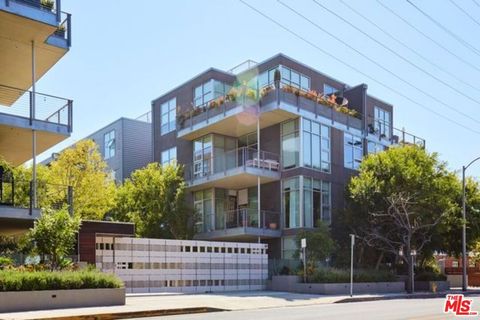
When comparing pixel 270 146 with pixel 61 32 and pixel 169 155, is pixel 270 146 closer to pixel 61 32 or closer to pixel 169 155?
pixel 169 155

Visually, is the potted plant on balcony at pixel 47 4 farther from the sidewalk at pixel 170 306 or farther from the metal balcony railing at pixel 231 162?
the metal balcony railing at pixel 231 162

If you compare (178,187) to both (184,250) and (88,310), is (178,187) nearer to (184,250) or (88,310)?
(184,250)

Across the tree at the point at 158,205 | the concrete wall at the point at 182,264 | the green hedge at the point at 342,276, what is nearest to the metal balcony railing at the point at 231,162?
the tree at the point at 158,205

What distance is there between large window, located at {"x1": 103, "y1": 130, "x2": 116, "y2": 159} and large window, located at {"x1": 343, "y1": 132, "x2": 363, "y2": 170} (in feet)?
73.2

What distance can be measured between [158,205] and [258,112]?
8317mm

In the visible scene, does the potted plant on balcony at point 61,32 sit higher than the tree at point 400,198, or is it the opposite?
the potted plant on balcony at point 61,32

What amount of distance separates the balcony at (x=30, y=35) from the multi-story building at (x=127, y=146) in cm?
2638

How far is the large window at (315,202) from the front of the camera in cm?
3522

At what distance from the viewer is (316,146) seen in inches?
1441

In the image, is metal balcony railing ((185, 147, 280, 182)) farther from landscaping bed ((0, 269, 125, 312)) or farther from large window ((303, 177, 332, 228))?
landscaping bed ((0, 269, 125, 312))

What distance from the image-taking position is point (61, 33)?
Answer: 22.1 metres

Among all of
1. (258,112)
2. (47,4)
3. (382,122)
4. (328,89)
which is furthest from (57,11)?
(382,122)

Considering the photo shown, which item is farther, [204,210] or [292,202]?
[204,210]

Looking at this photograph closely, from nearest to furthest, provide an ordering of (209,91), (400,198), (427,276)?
(400,198)
(427,276)
(209,91)
